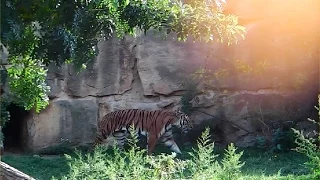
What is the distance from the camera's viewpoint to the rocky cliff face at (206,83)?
833cm

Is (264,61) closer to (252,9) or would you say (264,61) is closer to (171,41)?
(252,9)

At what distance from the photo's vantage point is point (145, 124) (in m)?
7.99

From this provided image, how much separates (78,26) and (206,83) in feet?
17.7

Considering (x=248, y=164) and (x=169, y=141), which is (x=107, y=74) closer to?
(x=169, y=141)

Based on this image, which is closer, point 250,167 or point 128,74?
point 250,167

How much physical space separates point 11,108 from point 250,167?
4024 mm

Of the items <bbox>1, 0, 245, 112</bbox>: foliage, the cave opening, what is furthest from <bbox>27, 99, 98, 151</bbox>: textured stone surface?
<bbox>1, 0, 245, 112</bbox>: foliage

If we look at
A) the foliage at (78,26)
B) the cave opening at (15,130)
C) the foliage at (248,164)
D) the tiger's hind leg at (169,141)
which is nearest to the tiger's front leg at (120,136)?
the foliage at (248,164)

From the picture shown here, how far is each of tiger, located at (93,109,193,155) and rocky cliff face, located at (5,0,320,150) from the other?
587mm

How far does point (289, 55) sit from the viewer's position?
8289 mm

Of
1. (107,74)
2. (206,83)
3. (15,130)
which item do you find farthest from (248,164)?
(15,130)

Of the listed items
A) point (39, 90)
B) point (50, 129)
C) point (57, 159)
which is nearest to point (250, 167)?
point (57, 159)

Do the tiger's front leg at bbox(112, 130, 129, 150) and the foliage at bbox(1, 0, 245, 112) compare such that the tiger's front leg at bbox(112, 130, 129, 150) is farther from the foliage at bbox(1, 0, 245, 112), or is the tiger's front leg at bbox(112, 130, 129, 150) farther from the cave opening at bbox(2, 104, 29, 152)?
the foliage at bbox(1, 0, 245, 112)

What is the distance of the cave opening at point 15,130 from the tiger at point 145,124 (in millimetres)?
1270
